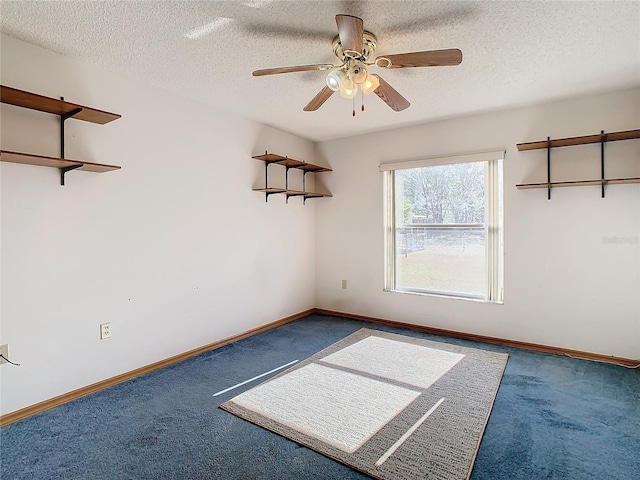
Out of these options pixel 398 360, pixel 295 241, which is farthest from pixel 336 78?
pixel 295 241

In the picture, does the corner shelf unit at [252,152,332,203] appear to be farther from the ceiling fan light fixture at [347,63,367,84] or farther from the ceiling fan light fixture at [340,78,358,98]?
the ceiling fan light fixture at [347,63,367,84]

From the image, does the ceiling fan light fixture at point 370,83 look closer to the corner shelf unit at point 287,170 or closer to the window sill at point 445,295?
the corner shelf unit at point 287,170

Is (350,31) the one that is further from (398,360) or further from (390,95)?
(398,360)

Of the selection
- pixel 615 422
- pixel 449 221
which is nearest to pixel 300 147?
pixel 449 221

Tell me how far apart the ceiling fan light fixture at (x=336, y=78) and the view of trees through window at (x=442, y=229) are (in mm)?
2206

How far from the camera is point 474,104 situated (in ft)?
11.4

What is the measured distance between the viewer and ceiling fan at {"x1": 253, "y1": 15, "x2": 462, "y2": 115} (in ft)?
6.10

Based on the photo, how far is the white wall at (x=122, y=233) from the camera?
230 cm

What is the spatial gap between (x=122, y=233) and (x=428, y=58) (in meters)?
2.54

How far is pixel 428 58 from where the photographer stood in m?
1.99

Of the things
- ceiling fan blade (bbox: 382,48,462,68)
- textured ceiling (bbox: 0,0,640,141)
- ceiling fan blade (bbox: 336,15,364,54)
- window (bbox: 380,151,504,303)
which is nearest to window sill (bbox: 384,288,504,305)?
window (bbox: 380,151,504,303)

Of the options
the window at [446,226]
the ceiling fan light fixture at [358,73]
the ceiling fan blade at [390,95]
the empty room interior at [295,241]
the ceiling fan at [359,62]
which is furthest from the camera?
the window at [446,226]

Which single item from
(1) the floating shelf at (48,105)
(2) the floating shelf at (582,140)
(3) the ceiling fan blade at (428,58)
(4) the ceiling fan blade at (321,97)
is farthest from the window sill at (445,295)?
(1) the floating shelf at (48,105)

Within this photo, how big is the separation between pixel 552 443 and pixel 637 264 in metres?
2.06
